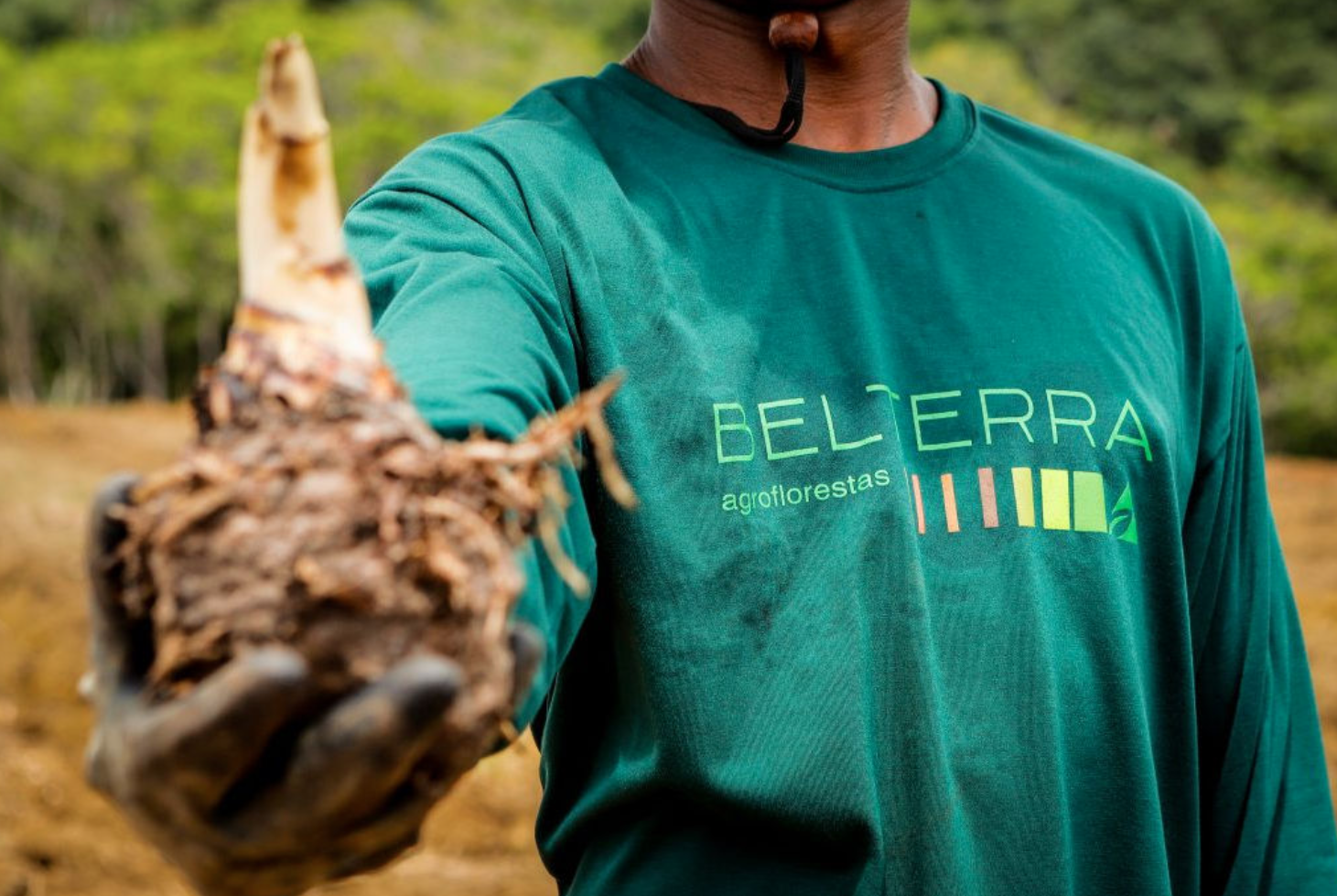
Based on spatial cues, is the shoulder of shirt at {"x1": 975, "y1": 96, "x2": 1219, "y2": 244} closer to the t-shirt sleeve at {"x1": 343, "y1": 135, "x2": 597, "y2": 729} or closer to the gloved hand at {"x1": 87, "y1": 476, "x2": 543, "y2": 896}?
the t-shirt sleeve at {"x1": 343, "y1": 135, "x2": 597, "y2": 729}

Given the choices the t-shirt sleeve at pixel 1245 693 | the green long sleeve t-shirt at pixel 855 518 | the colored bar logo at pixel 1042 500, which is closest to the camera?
the green long sleeve t-shirt at pixel 855 518

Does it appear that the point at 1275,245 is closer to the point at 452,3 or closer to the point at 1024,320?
the point at 452,3

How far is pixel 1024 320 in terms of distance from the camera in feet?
5.84

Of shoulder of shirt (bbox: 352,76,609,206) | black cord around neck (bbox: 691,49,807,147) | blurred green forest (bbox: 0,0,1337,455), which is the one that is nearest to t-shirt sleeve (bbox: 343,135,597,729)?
shoulder of shirt (bbox: 352,76,609,206)

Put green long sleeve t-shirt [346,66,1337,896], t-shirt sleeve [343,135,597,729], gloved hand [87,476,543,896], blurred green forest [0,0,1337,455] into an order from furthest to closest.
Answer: blurred green forest [0,0,1337,455] < green long sleeve t-shirt [346,66,1337,896] < t-shirt sleeve [343,135,597,729] < gloved hand [87,476,543,896]

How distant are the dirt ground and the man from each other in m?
2.91

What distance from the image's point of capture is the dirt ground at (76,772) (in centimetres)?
727

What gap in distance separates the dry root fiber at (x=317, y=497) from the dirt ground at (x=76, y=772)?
11.1 feet

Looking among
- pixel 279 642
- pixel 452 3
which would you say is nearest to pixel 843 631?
pixel 279 642

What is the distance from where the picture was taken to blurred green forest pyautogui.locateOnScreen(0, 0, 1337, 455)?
90.0 ft

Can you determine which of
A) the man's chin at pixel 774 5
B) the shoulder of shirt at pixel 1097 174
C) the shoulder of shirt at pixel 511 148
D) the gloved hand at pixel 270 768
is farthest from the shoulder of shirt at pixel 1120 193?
the gloved hand at pixel 270 768

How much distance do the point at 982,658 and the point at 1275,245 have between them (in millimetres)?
31086

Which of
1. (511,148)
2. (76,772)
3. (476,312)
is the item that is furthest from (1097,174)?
(76,772)

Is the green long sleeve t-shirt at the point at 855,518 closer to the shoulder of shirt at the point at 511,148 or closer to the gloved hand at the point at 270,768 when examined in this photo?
the shoulder of shirt at the point at 511,148
